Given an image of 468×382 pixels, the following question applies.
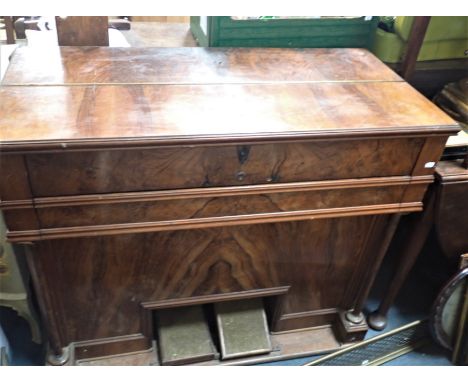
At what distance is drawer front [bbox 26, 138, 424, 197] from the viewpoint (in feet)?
Answer: 2.63

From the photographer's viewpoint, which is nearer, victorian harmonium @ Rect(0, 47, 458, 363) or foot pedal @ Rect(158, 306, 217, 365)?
victorian harmonium @ Rect(0, 47, 458, 363)

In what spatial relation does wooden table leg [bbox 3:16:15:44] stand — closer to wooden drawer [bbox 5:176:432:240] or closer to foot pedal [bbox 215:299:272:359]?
wooden drawer [bbox 5:176:432:240]

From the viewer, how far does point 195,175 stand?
2.85 ft

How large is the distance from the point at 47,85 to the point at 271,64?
545 mm

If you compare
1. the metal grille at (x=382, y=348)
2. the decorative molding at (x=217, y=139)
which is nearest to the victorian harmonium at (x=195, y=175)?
the decorative molding at (x=217, y=139)

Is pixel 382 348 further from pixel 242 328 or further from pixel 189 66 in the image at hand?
pixel 189 66

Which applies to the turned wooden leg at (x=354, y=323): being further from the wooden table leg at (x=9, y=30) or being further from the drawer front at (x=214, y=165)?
the wooden table leg at (x=9, y=30)

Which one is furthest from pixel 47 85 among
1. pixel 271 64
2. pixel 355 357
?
pixel 355 357

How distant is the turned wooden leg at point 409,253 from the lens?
3.76ft

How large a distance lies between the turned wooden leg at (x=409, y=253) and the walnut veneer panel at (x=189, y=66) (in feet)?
1.20

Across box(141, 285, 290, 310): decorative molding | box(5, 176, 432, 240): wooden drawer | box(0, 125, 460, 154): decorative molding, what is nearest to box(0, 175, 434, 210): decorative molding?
box(5, 176, 432, 240): wooden drawer

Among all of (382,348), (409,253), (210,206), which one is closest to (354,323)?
(382,348)

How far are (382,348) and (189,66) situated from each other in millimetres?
1041
